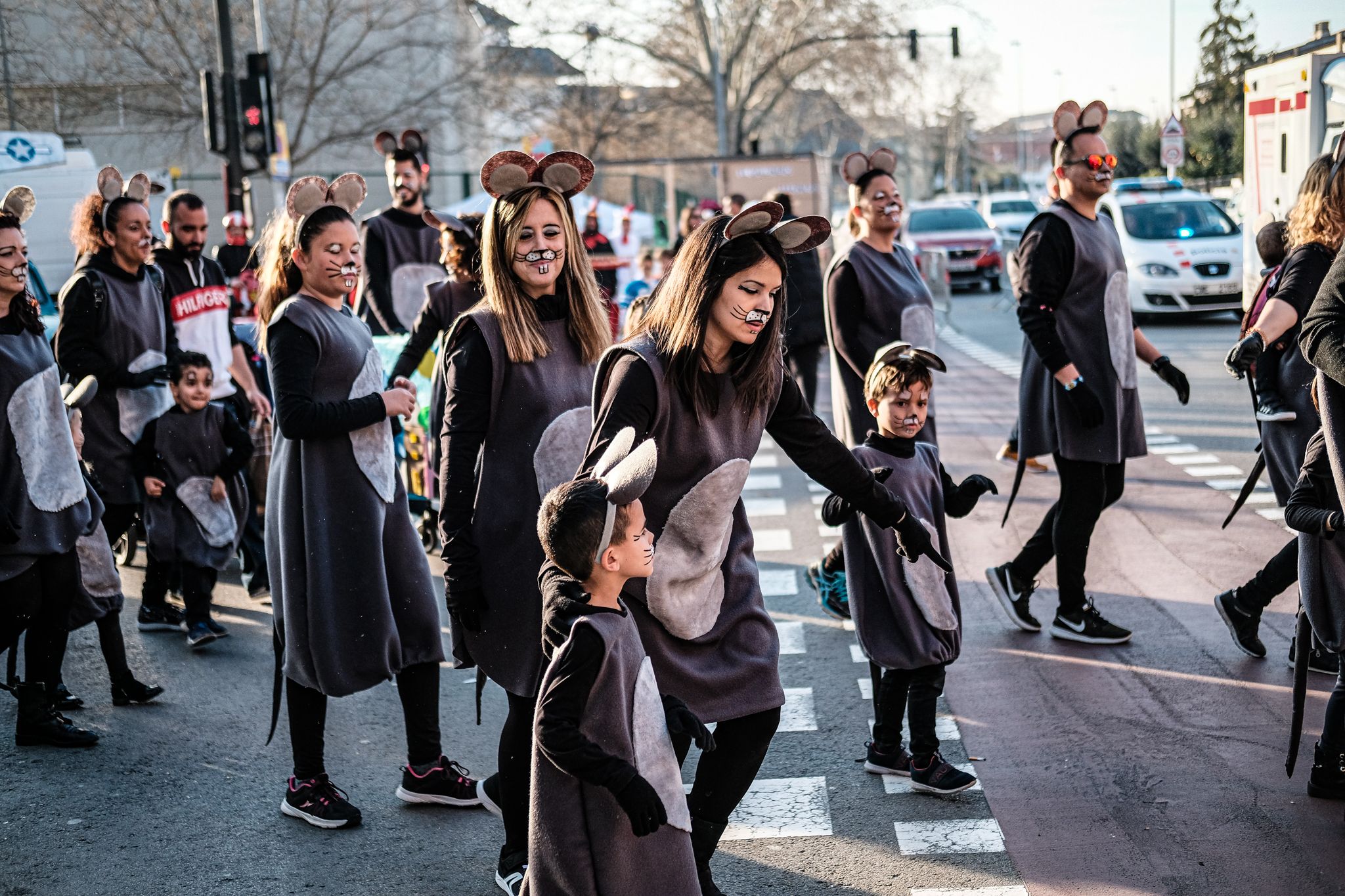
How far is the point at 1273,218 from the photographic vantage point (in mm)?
7766

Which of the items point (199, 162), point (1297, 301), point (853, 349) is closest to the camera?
point (1297, 301)

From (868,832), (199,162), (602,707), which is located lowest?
(868,832)

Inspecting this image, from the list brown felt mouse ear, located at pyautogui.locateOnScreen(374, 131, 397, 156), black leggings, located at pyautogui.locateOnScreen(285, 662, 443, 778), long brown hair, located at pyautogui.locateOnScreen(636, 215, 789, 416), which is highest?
brown felt mouse ear, located at pyautogui.locateOnScreen(374, 131, 397, 156)

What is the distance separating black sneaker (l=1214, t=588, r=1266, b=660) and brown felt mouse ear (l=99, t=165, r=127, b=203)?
5261 millimetres

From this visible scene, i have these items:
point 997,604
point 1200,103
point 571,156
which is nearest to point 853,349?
point 997,604

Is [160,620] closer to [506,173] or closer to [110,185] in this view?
[110,185]

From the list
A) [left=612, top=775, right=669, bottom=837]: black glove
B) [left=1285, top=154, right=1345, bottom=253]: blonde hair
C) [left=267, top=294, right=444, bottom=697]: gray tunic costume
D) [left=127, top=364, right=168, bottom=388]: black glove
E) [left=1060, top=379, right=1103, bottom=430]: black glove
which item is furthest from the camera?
[left=127, top=364, right=168, bottom=388]: black glove

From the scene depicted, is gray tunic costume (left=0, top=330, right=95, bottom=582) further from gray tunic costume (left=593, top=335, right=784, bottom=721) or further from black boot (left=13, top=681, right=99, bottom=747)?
gray tunic costume (left=593, top=335, right=784, bottom=721)

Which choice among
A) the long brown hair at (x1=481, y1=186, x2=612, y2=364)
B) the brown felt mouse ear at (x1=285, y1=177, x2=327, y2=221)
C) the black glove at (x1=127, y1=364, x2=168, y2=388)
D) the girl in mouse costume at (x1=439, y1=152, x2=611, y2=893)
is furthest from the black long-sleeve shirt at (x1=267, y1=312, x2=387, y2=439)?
the black glove at (x1=127, y1=364, x2=168, y2=388)

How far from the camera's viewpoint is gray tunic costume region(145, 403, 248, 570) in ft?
24.2

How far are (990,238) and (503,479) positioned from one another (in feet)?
88.3

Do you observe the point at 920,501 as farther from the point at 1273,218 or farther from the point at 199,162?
the point at 199,162

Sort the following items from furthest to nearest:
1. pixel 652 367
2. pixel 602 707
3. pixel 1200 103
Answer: pixel 1200 103 < pixel 652 367 < pixel 602 707

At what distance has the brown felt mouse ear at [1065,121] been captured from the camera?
6.54 meters
